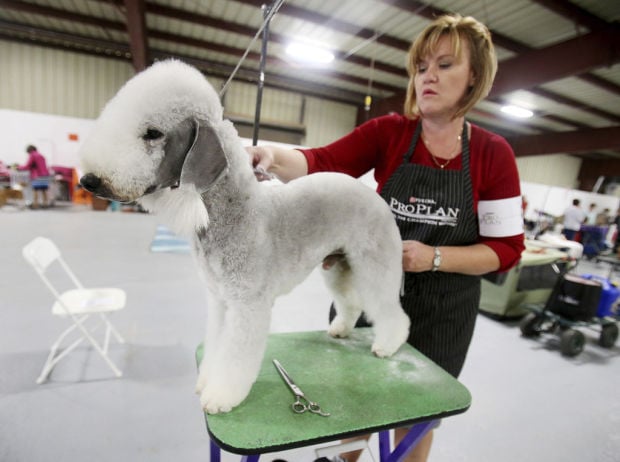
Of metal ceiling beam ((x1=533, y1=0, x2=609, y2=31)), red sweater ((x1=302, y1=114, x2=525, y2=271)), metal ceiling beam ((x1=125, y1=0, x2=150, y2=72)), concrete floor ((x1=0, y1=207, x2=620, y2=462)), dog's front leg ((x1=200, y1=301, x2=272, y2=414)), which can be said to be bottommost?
concrete floor ((x1=0, y1=207, x2=620, y2=462))

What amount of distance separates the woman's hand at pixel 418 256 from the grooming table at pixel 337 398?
30cm

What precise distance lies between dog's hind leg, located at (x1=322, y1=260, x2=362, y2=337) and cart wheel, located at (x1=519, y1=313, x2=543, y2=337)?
8.56ft

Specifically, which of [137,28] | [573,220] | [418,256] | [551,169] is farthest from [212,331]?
[551,169]

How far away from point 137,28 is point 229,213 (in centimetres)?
586

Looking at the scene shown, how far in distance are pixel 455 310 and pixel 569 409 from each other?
5.70ft

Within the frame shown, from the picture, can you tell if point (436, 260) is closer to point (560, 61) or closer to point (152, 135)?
point (152, 135)

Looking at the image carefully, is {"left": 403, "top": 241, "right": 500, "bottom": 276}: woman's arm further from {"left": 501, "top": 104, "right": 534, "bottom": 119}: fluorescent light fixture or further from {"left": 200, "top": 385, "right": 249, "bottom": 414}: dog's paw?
{"left": 501, "top": 104, "right": 534, "bottom": 119}: fluorescent light fixture

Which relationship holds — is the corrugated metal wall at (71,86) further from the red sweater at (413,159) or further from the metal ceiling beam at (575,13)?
the red sweater at (413,159)

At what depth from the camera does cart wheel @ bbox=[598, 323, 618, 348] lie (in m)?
3.00

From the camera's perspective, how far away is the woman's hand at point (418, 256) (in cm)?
95

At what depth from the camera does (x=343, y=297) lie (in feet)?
3.56

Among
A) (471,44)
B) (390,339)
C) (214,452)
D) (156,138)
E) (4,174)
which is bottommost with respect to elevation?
(214,452)

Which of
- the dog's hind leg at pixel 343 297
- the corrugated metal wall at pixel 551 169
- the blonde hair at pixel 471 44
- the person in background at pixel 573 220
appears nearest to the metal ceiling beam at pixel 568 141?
the person in background at pixel 573 220

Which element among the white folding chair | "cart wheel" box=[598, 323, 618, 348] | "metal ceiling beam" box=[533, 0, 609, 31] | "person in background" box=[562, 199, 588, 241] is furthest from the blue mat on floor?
"person in background" box=[562, 199, 588, 241]
